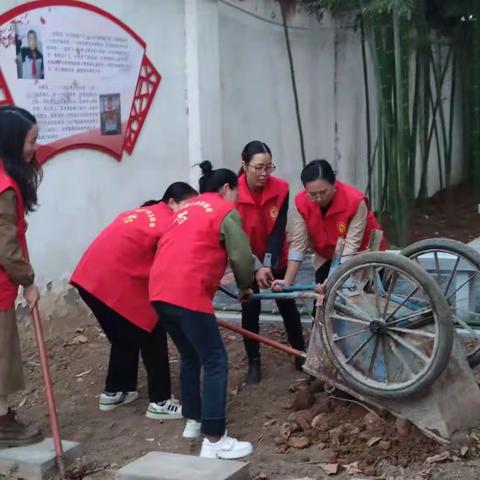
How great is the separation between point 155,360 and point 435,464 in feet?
5.32

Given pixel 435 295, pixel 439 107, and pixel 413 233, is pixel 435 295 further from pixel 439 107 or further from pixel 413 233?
pixel 439 107

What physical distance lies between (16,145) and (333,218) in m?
1.70

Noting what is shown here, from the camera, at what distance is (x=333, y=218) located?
4629 millimetres

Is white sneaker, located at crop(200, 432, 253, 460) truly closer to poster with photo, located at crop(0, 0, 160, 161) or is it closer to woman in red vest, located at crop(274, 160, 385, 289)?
woman in red vest, located at crop(274, 160, 385, 289)

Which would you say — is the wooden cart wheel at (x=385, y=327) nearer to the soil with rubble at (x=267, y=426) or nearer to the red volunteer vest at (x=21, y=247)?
the soil with rubble at (x=267, y=426)

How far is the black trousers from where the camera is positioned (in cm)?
497

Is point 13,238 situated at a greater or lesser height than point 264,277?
greater

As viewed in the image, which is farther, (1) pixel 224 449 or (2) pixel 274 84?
(2) pixel 274 84

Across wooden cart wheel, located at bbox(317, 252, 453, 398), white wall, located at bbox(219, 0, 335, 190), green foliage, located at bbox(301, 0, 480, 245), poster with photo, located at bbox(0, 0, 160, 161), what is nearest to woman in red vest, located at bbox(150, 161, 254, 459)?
wooden cart wheel, located at bbox(317, 252, 453, 398)

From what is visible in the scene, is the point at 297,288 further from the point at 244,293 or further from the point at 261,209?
the point at 261,209

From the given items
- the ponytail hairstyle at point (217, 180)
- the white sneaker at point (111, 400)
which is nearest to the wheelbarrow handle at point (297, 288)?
the ponytail hairstyle at point (217, 180)

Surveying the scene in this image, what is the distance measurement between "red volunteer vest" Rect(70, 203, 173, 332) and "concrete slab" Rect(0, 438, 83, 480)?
76 centimetres

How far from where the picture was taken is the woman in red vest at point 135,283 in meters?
4.51

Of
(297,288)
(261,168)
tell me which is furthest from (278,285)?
(261,168)
